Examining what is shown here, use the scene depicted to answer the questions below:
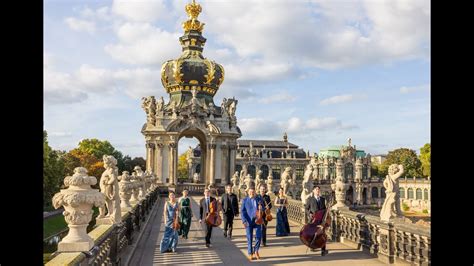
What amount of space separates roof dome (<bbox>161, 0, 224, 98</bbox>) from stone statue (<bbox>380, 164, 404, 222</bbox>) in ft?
122

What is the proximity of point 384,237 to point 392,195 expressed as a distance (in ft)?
3.47

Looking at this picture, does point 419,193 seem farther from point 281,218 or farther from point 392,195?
point 392,195

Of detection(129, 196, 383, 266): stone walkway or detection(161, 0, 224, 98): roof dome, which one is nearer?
detection(129, 196, 383, 266): stone walkway

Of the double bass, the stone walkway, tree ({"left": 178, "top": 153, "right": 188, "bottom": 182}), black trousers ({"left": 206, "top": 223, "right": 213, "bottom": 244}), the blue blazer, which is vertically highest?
the blue blazer

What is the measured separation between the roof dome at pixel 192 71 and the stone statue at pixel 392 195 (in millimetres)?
37293

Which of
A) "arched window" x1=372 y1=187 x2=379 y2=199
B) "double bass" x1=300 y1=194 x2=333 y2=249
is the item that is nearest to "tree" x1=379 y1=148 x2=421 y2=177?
"arched window" x1=372 y1=187 x2=379 y2=199

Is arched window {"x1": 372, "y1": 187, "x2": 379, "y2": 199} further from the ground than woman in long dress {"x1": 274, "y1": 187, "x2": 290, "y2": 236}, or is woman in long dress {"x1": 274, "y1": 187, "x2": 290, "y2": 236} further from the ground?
woman in long dress {"x1": 274, "y1": 187, "x2": 290, "y2": 236}

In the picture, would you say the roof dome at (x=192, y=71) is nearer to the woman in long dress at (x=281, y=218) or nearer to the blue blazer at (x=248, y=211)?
the woman in long dress at (x=281, y=218)

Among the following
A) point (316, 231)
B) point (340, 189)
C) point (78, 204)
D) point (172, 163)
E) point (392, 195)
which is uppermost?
point (78, 204)

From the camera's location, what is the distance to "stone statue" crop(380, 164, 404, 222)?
11180 millimetres

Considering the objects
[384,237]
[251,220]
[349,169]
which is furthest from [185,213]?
[349,169]

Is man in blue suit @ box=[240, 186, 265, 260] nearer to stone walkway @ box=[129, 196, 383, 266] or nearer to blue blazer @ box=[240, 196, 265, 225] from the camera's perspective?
blue blazer @ box=[240, 196, 265, 225]

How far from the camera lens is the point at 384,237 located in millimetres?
11141

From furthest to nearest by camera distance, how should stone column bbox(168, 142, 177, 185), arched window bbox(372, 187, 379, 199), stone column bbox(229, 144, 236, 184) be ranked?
arched window bbox(372, 187, 379, 199) → stone column bbox(229, 144, 236, 184) → stone column bbox(168, 142, 177, 185)
